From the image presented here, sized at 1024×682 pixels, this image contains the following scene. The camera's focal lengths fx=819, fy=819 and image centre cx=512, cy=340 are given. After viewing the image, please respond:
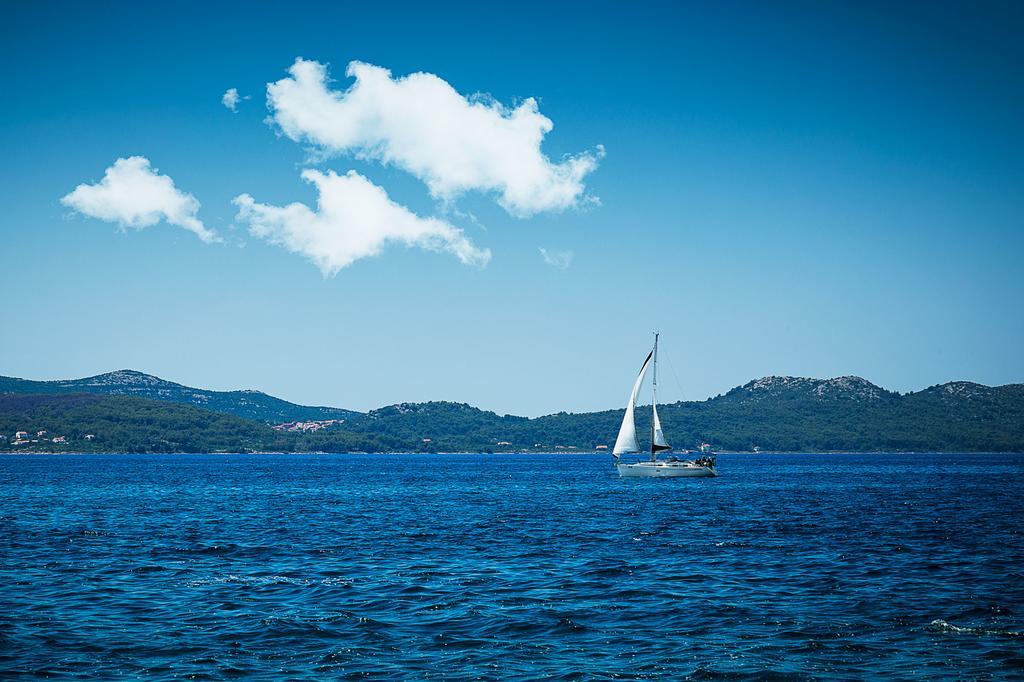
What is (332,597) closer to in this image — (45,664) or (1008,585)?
(45,664)

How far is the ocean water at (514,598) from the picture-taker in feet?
72.3

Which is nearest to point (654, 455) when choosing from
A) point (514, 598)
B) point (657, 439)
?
point (657, 439)

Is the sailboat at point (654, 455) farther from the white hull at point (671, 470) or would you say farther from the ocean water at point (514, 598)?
the ocean water at point (514, 598)

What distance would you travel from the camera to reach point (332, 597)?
99.9 feet

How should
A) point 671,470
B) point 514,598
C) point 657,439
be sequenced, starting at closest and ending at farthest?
1. point 514,598
2. point 671,470
3. point 657,439

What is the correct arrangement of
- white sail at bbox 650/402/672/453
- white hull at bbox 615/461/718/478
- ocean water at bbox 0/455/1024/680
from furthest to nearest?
white sail at bbox 650/402/672/453 → white hull at bbox 615/461/718/478 → ocean water at bbox 0/455/1024/680

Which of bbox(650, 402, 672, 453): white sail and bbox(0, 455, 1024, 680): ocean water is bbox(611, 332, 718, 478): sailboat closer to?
bbox(650, 402, 672, 453): white sail

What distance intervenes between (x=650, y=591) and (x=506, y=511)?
135 ft

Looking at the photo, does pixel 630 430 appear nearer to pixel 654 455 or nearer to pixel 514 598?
pixel 654 455

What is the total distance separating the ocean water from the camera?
22.0 m

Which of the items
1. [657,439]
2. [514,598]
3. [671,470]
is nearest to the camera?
[514,598]

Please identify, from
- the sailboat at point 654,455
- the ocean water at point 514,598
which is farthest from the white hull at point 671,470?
the ocean water at point 514,598

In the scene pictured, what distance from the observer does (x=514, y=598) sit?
3030 cm

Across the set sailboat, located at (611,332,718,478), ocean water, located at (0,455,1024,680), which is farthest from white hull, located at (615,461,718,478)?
ocean water, located at (0,455,1024,680)
